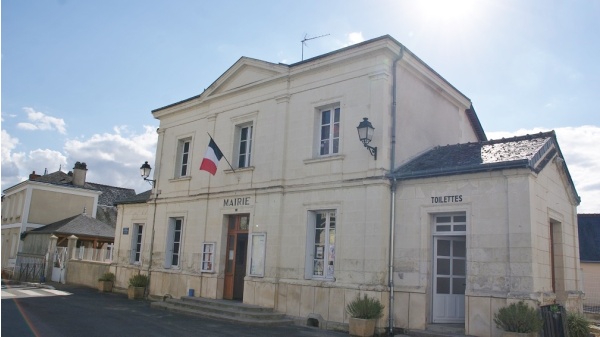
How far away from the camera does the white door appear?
11203mm

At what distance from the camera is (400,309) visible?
1119 cm

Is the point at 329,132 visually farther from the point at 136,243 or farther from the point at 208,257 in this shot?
the point at 136,243

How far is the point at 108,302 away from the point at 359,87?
1042cm

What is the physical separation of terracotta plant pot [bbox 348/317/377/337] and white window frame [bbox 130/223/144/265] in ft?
35.6

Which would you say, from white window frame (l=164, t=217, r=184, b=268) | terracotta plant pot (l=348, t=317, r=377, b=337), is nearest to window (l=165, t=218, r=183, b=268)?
white window frame (l=164, t=217, r=184, b=268)

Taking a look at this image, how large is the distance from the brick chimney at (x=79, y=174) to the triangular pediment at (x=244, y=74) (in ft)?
74.5

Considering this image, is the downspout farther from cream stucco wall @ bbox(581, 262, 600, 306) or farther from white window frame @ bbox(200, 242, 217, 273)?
cream stucco wall @ bbox(581, 262, 600, 306)

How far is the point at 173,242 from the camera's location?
17828 mm

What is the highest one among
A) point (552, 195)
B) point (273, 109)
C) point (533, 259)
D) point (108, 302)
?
point (273, 109)

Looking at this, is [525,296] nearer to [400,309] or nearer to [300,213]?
[400,309]

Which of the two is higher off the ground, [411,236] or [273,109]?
[273,109]

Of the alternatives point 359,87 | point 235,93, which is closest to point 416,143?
point 359,87

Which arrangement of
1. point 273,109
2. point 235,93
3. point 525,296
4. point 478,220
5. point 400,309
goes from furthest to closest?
point 235,93
point 273,109
point 400,309
point 478,220
point 525,296

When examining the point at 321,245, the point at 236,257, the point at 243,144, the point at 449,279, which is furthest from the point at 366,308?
the point at 243,144
